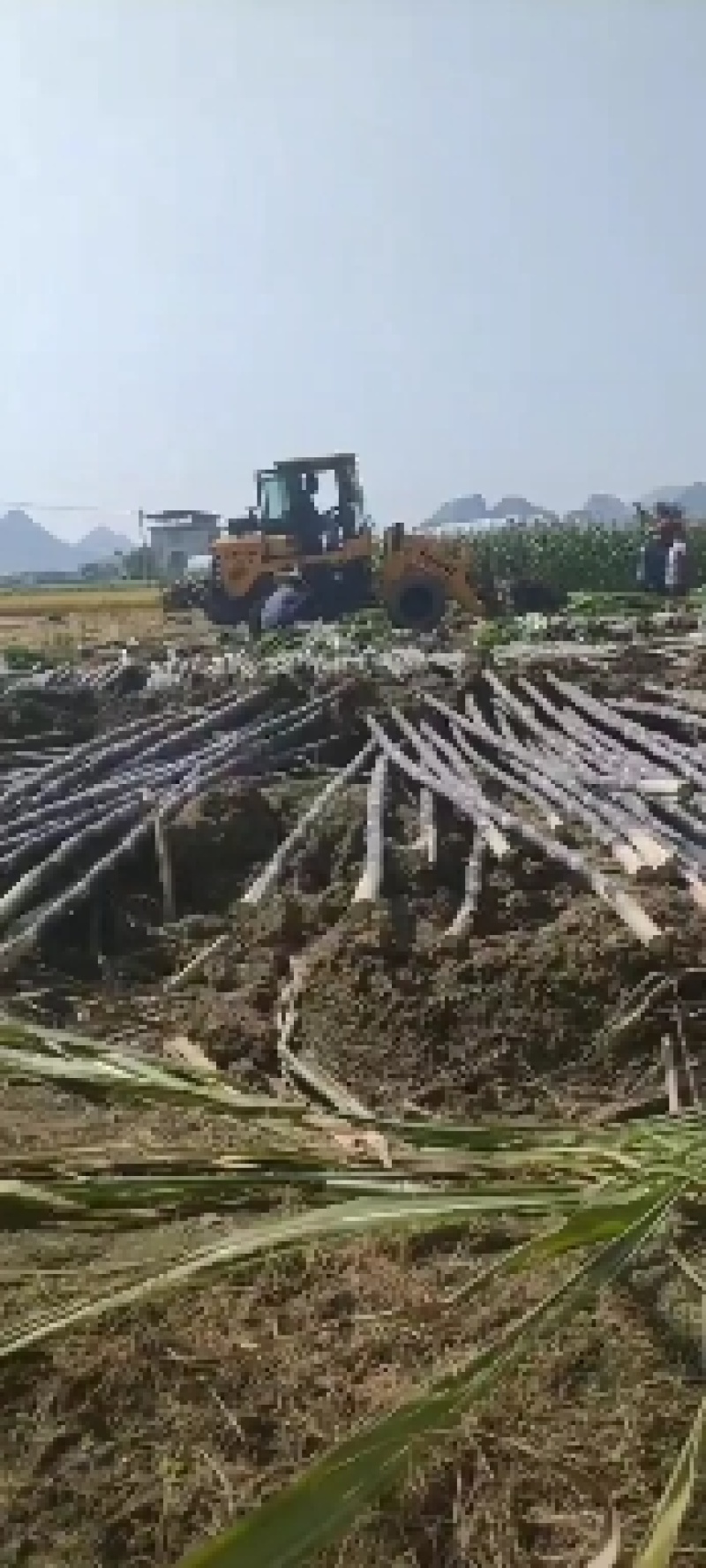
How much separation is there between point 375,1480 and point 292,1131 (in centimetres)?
169

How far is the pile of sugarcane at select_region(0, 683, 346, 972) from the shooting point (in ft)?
25.6

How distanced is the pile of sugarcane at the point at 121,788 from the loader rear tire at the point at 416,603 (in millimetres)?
10224

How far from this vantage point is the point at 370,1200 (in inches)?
115

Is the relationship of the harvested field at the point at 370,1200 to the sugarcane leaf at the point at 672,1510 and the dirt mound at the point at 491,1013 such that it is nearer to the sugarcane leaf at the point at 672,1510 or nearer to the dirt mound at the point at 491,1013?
the dirt mound at the point at 491,1013

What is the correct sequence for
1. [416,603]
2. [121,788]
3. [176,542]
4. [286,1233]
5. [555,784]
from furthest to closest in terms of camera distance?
1. [176,542]
2. [416,603]
3. [121,788]
4. [555,784]
5. [286,1233]

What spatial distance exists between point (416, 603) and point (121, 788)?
14.3 meters

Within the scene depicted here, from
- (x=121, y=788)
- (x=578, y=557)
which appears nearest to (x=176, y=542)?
(x=578, y=557)

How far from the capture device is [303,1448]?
8.97 feet

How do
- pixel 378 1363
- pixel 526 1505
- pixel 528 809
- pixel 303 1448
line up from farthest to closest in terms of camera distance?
pixel 528 809 < pixel 378 1363 < pixel 303 1448 < pixel 526 1505

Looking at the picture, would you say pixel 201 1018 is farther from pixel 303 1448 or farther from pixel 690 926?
pixel 303 1448

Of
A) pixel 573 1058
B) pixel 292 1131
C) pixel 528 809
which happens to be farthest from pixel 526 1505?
pixel 528 809

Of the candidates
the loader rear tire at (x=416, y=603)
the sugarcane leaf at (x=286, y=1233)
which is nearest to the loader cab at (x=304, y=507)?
the loader rear tire at (x=416, y=603)

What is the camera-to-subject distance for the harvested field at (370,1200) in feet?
8.45

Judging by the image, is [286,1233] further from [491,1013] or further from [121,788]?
[121,788]
